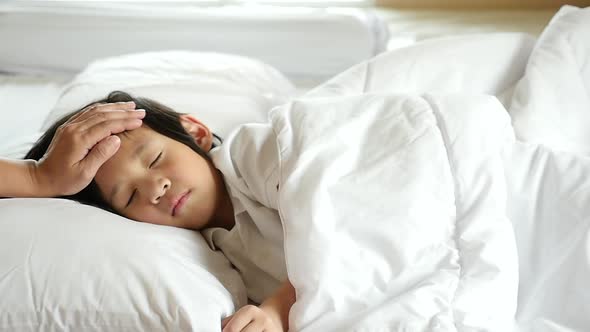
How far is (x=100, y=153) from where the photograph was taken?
1.00 metres

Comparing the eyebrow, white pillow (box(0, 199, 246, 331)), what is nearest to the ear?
the eyebrow

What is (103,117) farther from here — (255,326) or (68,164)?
(255,326)

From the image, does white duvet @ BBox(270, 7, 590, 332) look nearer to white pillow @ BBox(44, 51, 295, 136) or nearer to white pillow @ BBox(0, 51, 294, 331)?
white pillow @ BBox(0, 51, 294, 331)

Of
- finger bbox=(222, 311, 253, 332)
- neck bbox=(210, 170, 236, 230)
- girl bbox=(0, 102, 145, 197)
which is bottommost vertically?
neck bbox=(210, 170, 236, 230)

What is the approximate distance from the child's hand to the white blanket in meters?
0.03

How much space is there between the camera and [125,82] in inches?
60.5

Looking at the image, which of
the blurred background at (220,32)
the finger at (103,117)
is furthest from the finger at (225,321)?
the blurred background at (220,32)

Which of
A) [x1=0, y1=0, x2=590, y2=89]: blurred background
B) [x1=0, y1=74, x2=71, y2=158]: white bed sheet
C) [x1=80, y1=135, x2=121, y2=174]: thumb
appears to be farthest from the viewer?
[x1=0, y1=0, x2=590, y2=89]: blurred background

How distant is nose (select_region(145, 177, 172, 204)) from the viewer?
1007mm

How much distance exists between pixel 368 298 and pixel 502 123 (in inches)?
13.3

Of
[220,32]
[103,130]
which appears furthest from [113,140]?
[220,32]

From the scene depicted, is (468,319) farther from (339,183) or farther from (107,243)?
(107,243)

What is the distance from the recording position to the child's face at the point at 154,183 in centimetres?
102

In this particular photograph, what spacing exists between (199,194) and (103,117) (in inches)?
6.7
